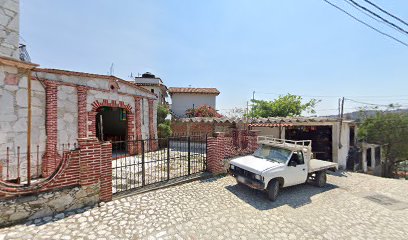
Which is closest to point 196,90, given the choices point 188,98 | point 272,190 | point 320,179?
point 188,98

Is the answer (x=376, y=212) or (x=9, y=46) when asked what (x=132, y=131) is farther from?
(x=376, y=212)

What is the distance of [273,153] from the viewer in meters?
7.30

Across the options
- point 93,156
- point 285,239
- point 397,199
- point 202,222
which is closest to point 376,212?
point 397,199

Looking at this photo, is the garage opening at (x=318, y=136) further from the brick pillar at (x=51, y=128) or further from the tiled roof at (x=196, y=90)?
the brick pillar at (x=51, y=128)

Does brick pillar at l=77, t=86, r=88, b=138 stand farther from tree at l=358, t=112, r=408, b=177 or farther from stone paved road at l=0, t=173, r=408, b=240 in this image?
tree at l=358, t=112, r=408, b=177

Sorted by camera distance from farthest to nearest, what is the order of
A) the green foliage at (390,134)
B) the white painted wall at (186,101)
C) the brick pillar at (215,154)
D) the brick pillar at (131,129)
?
the white painted wall at (186,101) → the green foliage at (390,134) → the brick pillar at (131,129) → the brick pillar at (215,154)

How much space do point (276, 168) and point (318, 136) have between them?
10.1 metres

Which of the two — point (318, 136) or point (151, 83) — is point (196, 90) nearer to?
point (151, 83)

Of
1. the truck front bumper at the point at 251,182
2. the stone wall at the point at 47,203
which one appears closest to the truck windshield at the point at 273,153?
the truck front bumper at the point at 251,182

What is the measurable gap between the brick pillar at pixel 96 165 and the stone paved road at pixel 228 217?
520mm

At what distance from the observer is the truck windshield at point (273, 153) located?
Result: 6.87m

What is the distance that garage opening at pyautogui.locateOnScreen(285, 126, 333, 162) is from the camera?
42.7 feet

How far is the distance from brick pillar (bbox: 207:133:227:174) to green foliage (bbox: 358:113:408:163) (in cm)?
1828

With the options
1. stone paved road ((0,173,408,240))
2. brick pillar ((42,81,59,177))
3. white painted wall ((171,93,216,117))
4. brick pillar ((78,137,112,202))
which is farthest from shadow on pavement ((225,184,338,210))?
white painted wall ((171,93,216,117))
